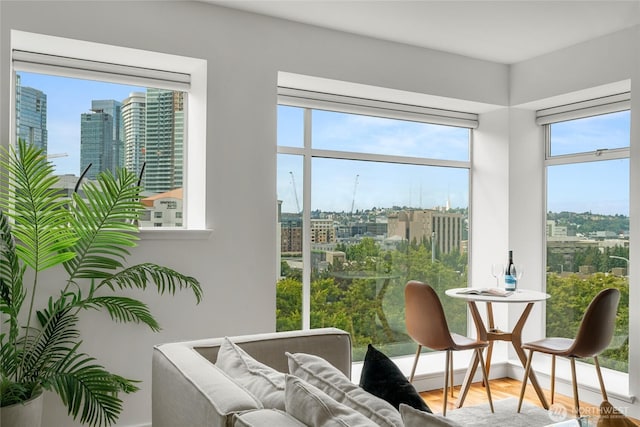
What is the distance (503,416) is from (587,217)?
5.99 ft

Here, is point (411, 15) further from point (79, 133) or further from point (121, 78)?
point (79, 133)

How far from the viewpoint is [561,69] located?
4.30 metres

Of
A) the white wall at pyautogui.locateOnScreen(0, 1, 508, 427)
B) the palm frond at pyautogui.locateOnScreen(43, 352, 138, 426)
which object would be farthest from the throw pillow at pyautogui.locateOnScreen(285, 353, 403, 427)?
the white wall at pyautogui.locateOnScreen(0, 1, 508, 427)

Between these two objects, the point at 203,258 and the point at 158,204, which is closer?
the point at 203,258

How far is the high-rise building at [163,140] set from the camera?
3.72 meters

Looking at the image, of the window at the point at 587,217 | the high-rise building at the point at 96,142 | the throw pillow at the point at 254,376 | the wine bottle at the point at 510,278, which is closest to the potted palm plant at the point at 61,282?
the high-rise building at the point at 96,142

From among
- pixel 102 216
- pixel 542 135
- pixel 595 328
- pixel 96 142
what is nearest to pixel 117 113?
pixel 96 142

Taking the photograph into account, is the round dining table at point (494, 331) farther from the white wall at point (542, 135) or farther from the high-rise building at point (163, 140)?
the high-rise building at point (163, 140)

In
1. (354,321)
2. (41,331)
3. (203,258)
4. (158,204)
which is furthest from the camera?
(354,321)

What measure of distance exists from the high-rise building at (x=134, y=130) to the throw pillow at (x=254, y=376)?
190 centimetres

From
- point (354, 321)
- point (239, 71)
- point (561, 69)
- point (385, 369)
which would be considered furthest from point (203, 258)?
point (561, 69)

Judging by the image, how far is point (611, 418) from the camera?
1613mm

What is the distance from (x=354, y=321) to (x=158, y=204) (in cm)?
185

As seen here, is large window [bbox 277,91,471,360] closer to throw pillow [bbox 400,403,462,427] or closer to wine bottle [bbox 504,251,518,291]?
wine bottle [bbox 504,251,518,291]
